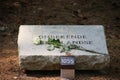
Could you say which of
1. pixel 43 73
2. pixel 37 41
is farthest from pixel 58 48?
pixel 43 73

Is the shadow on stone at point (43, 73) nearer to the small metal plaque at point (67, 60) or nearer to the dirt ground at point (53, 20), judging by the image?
the dirt ground at point (53, 20)

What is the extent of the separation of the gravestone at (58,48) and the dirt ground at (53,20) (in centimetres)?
18

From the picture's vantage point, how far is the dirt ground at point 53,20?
195 inches

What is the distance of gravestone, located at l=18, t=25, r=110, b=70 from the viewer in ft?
15.4

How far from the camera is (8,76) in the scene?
488 cm

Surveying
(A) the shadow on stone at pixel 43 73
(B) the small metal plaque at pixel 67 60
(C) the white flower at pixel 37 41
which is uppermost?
(C) the white flower at pixel 37 41

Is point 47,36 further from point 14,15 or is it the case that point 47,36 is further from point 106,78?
point 14,15

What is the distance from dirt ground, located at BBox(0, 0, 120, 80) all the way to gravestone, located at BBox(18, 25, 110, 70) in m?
0.18

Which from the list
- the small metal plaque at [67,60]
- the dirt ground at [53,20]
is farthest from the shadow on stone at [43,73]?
the small metal plaque at [67,60]

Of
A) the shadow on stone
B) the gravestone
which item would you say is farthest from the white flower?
the shadow on stone

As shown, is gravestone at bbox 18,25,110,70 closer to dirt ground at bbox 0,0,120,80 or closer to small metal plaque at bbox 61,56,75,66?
small metal plaque at bbox 61,56,75,66

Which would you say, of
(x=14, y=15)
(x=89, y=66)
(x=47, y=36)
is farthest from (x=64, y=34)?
(x=14, y=15)

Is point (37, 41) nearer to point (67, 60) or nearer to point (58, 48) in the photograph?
point (58, 48)

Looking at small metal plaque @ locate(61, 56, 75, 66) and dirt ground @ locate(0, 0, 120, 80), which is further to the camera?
dirt ground @ locate(0, 0, 120, 80)
